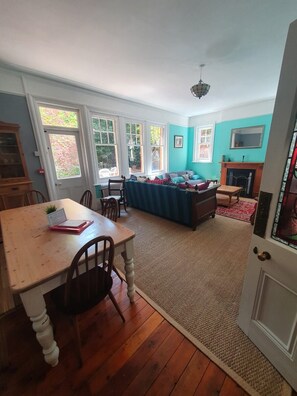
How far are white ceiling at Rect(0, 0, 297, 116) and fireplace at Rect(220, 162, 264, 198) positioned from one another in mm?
2357

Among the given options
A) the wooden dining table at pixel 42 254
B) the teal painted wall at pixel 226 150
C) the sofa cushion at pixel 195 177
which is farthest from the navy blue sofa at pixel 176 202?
the sofa cushion at pixel 195 177

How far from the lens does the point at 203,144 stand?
22.2ft

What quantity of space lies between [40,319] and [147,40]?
10.6 feet

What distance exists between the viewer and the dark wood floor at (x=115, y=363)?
104cm

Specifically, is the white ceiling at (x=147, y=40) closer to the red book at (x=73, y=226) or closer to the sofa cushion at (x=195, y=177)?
the red book at (x=73, y=226)

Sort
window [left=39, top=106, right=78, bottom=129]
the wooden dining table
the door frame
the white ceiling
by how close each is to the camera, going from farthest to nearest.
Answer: window [left=39, top=106, right=78, bottom=129]
the door frame
the white ceiling
the wooden dining table

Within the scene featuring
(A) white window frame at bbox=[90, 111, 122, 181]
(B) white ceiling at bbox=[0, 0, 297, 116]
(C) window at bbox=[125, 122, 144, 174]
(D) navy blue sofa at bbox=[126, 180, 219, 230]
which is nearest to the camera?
(B) white ceiling at bbox=[0, 0, 297, 116]

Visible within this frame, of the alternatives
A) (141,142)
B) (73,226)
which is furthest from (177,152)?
(73,226)

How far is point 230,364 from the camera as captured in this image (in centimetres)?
115

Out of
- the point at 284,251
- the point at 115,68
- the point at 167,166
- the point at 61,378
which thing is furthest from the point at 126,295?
the point at 167,166

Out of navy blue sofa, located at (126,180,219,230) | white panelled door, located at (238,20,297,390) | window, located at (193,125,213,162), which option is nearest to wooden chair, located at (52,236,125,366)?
white panelled door, located at (238,20,297,390)

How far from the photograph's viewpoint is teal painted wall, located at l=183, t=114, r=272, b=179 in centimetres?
512

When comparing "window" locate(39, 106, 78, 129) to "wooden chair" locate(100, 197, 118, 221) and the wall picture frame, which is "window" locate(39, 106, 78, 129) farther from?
the wall picture frame

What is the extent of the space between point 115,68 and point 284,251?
3.62m
